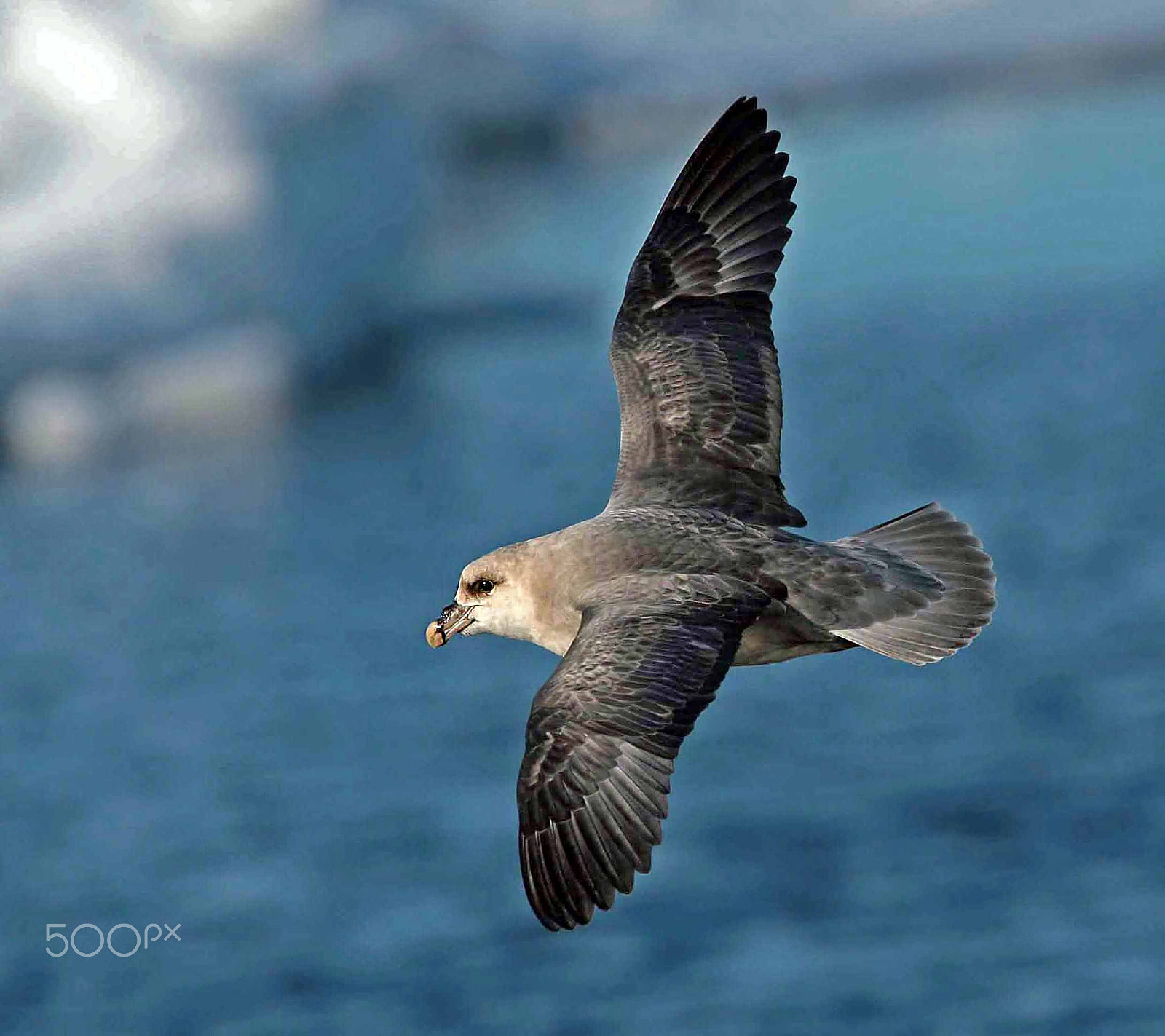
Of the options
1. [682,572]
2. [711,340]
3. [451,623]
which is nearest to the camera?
[682,572]

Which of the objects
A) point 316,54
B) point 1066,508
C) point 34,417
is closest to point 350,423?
point 34,417

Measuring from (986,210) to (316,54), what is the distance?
59.0 feet

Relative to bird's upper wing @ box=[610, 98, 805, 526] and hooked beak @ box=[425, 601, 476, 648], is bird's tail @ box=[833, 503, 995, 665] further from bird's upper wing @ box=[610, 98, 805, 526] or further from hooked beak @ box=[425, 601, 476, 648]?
hooked beak @ box=[425, 601, 476, 648]

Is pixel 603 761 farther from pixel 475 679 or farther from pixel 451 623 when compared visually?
pixel 475 679

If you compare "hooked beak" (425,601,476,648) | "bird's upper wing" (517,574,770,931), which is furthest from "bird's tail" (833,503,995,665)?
"hooked beak" (425,601,476,648)

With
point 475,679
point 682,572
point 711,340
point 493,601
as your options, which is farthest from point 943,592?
point 475,679

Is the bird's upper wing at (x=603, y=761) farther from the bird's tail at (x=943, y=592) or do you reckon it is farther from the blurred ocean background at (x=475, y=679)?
the blurred ocean background at (x=475, y=679)

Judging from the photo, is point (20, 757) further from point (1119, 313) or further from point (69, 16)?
point (1119, 313)

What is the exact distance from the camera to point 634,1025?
141ft

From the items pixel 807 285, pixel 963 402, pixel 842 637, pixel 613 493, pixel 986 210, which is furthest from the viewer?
pixel 986 210

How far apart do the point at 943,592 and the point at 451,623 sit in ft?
6.46

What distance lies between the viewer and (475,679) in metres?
41.8

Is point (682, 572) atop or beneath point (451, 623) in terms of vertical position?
beneath

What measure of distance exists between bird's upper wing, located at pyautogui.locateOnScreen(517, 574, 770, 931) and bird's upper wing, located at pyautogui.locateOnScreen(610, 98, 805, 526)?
1.31 meters
